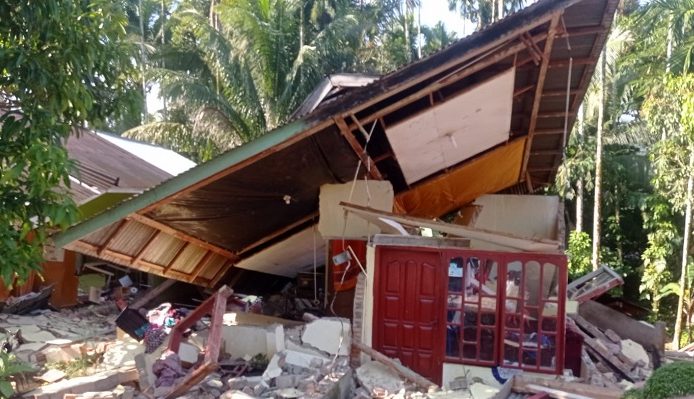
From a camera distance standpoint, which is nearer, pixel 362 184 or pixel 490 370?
pixel 490 370

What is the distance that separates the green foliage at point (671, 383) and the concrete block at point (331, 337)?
4.30 m

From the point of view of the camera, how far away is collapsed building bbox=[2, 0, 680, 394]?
833 cm

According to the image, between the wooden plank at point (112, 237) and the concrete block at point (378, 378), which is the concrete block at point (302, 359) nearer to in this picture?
the concrete block at point (378, 378)

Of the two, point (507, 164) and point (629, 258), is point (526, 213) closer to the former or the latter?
point (507, 164)

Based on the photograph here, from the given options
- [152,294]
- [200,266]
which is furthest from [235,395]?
[152,294]

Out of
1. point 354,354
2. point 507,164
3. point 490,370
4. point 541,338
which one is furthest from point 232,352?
point 507,164

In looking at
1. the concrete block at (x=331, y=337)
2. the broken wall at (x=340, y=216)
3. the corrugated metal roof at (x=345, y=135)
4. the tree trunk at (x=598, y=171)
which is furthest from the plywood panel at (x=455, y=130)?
the tree trunk at (x=598, y=171)

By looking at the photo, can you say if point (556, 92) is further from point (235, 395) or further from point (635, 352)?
point (235, 395)

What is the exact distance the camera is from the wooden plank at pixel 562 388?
8.23 metres

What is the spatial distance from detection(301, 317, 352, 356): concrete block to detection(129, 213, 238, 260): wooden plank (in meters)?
2.72

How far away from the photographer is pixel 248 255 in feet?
42.5

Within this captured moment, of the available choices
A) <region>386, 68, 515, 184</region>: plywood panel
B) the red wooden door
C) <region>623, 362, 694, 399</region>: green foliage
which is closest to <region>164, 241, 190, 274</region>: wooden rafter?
the red wooden door

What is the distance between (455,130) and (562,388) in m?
4.08

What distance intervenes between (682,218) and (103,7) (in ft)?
69.5
